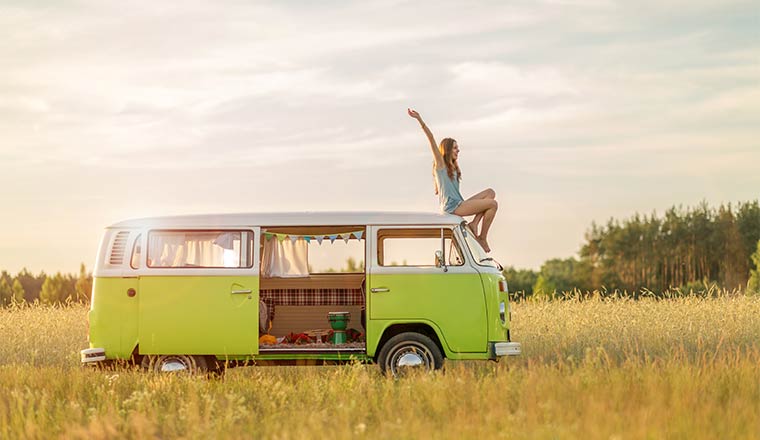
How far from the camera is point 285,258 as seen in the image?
43.9 feet

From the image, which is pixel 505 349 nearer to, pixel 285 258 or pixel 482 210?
pixel 482 210

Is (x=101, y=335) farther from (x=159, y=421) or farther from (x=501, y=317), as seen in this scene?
(x=501, y=317)

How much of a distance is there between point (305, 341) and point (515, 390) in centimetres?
393

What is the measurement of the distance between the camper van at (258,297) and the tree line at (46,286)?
121 ft

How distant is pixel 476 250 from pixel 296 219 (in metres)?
2.42

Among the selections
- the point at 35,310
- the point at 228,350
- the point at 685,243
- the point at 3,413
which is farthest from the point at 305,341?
the point at 685,243

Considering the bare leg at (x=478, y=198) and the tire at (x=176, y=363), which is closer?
the tire at (x=176, y=363)

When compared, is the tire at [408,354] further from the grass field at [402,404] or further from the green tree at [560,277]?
the green tree at [560,277]

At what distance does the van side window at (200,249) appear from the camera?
12414 mm

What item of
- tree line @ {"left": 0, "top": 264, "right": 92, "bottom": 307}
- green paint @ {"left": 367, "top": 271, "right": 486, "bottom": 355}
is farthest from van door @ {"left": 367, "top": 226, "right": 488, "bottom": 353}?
tree line @ {"left": 0, "top": 264, "right": 92, "bottom": 307}

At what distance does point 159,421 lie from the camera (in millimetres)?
8977

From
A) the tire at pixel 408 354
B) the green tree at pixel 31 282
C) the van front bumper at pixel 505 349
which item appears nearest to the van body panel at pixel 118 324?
the tire at pixel 408 354

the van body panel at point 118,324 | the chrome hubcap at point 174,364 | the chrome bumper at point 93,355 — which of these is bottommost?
the chrome hubcap at point 174,364

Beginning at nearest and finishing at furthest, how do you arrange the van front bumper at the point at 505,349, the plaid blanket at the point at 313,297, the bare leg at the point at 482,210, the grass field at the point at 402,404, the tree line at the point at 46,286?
the grass field at the point at 402,404 → the van front bumper at the point at 505,349 → the bare leg at the point at 482,210 → the plaid blanket at the point at 313,297 → the tree line at the point at 46,286
